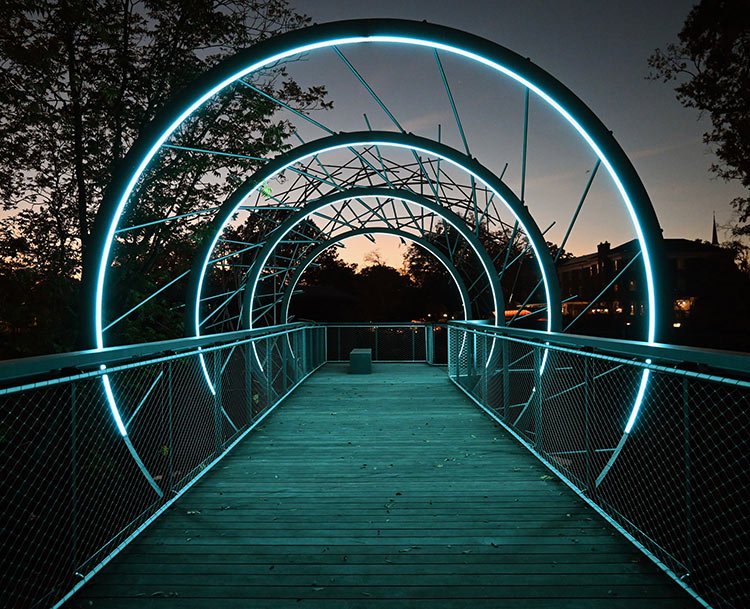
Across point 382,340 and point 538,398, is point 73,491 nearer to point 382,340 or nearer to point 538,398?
Result: point 538,398

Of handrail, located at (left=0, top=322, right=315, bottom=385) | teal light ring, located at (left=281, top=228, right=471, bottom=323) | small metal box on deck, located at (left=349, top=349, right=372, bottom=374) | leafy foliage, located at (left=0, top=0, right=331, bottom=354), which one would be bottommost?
small metal box on deck, located at (left=349, top=349, right=372, bottom=374)

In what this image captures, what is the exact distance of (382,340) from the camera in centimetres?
1827

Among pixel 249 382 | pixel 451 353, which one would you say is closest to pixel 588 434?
pixel 249 382

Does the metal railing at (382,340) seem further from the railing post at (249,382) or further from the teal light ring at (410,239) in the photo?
the railing post at (249,382)

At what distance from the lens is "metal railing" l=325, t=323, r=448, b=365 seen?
17953 millimetres

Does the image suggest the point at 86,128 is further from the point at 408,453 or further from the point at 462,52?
the point at 408,453

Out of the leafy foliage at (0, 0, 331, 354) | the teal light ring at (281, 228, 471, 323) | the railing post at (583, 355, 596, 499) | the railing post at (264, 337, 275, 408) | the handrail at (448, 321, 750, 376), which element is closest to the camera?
the handrail at (448, 321, 750, 376)

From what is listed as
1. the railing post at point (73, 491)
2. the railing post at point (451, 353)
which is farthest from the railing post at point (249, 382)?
the railing post at point (451, 353)

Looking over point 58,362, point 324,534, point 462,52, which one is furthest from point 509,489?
point 462,52

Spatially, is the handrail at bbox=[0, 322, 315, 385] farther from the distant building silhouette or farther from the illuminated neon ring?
the distant building silhouette

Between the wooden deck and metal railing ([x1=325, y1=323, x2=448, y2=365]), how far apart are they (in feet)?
37.7

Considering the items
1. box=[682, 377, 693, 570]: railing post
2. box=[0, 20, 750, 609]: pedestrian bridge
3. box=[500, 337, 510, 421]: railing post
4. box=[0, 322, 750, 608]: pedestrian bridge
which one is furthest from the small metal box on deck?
box=[682, 377, 693, 570]: railing post

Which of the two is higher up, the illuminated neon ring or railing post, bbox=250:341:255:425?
the illuminated neon ring

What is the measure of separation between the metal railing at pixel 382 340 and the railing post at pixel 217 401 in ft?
38.9
